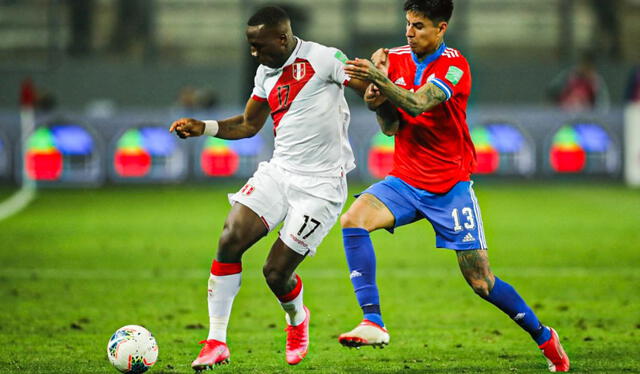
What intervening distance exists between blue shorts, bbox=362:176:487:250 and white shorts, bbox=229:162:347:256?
0.96ft

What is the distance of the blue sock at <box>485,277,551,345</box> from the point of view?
603cm

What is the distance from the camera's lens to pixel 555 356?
604cm

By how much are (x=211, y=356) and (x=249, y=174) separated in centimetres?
1405

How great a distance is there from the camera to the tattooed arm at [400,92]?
5.55 metres

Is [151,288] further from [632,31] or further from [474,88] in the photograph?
[632,31]

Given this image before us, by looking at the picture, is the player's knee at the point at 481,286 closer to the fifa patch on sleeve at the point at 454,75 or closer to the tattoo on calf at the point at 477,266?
the tattoo on calf at the point at 477,266

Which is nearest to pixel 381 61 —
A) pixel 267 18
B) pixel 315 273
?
pixel 267 18

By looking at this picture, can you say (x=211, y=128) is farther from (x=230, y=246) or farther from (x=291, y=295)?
(x=291, y=295)

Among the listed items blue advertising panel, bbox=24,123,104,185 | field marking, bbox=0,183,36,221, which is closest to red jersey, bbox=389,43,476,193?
field marking, bbox=0,183,36,221

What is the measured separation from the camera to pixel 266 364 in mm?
6258

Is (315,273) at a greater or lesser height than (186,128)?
lesser

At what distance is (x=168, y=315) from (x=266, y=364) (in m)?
1.98

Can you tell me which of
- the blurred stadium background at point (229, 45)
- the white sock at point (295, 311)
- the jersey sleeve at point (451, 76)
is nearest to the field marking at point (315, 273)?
the white sock at point (295, 311)

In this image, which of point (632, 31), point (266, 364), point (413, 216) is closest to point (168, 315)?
point (266, 364)
